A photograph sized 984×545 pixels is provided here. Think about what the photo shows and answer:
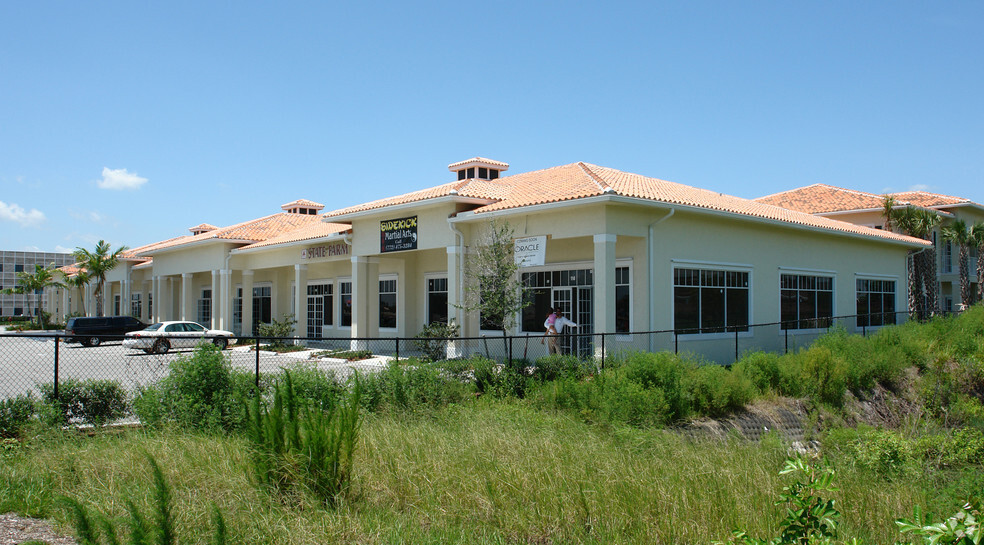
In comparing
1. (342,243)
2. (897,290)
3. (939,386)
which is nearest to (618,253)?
(939,386)

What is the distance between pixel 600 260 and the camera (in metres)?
17.7

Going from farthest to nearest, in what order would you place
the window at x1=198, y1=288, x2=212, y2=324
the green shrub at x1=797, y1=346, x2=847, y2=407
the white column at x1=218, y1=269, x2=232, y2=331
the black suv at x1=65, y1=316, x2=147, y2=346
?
1. the window at x1=198, y1=288, x2=212, y2=324
2. the black suv at x1=65, y1=316, x2=147, y2=346
3. the white column at x1=218, y1=269, x2=232, y2=331
4. the green shrub at x1=797, y1=346, x2=847, y2=407

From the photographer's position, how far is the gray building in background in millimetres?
97250

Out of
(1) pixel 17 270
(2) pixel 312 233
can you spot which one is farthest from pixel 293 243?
(1) pixel 17 270

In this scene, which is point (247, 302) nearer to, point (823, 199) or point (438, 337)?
point (438, 337)

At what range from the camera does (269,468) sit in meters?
6.98

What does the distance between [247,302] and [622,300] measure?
20.8 m

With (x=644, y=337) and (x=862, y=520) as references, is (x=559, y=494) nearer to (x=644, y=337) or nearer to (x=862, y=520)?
(x=862, y=520)

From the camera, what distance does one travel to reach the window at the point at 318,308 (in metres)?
31.1

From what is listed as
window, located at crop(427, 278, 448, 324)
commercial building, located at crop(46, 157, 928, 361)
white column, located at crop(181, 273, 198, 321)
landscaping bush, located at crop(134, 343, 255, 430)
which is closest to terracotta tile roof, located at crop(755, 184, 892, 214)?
commercial building, located at crop(46, 157, 928, 361)

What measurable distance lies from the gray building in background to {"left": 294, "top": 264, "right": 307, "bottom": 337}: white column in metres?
79.7

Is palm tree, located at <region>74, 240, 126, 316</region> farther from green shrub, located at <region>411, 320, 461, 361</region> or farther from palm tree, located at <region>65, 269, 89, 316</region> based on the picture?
green shrub, located at <region>411, 320, 461, 361</region>

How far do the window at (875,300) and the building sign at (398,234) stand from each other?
17183 mm

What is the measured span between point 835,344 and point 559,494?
14.8 m
